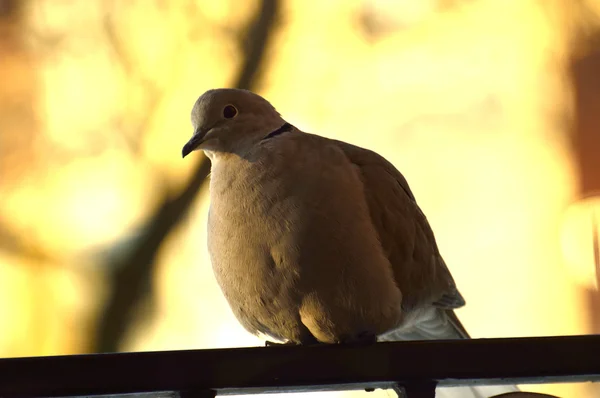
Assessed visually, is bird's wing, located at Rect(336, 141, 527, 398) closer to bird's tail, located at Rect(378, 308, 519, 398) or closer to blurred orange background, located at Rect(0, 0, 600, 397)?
bird's tail, located at Rect(378, 308, 519, 398)

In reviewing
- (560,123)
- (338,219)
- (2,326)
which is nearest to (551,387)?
(560,123)

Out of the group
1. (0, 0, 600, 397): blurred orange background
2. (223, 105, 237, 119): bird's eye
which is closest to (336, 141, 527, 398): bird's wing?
(223, 105, 237, 119): bird's eye

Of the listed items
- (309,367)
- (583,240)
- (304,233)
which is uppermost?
(583,240)

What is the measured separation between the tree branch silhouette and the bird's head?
76 centimetres

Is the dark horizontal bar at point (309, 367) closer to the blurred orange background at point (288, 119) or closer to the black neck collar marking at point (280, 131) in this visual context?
the black neck collar marking at point (280, 131)

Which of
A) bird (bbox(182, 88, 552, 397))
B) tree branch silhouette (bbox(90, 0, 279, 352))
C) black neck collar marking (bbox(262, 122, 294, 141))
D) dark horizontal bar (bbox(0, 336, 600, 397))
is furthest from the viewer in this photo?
tree branch silhouette (bbox(90, 0, 279, 352))

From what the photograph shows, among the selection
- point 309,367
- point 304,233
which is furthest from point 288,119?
point 309,367

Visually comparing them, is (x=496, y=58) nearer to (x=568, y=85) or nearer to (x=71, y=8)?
(x=568, y=85)

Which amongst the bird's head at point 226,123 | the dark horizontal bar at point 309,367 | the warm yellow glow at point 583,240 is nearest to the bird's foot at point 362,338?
the dark horizontal bar at point 309,367

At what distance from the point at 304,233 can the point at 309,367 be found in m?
0.15

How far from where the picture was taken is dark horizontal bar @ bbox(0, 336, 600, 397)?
50 centimetres

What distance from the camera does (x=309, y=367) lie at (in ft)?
1.72

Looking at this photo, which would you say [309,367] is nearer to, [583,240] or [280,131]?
[280,131]

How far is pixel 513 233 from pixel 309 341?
100cm
